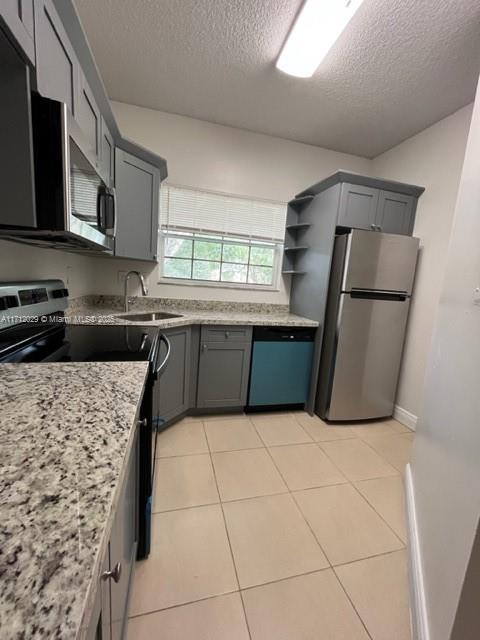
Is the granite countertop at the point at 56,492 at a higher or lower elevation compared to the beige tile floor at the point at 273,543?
higher

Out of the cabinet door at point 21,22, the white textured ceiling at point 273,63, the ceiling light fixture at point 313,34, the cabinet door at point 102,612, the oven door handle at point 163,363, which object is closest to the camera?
the cabinet door at point 102,612

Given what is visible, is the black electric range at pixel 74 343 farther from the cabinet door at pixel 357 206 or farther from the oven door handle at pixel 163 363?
the cabinet door at pixel 357 206

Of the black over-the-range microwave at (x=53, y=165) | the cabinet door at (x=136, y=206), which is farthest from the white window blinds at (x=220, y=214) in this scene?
the black over-the-range microwave at (x=53, y=165)

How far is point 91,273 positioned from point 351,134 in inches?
108

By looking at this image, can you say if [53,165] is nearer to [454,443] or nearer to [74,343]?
[74,343]

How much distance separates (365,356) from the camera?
7.85 feet

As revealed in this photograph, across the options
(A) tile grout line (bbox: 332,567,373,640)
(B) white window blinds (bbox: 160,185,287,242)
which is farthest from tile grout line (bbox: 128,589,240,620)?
(B) white window blinds (bbox: 160,185,287,242)

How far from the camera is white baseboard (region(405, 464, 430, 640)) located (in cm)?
95

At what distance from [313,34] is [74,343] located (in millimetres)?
2121

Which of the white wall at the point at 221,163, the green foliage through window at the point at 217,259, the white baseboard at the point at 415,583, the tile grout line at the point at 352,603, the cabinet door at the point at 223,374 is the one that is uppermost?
the white wall at the point at 221,163

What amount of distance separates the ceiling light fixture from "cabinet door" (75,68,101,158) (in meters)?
1.18

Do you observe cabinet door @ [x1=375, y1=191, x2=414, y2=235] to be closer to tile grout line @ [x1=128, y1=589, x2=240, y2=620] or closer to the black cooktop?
the black cooktop

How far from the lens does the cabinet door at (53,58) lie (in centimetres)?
91

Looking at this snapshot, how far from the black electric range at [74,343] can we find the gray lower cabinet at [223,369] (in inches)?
35.5
